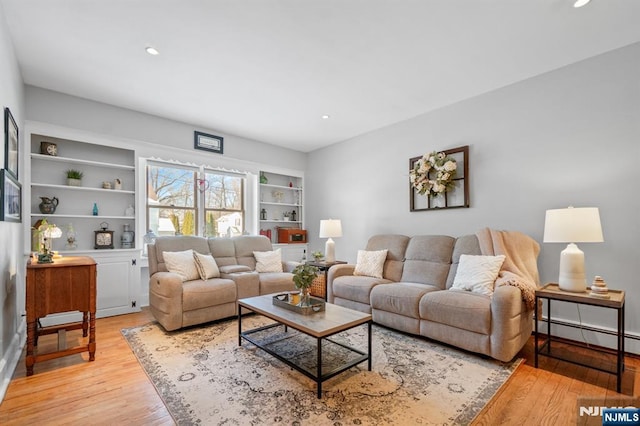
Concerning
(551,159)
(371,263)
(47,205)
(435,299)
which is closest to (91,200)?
(47,205)

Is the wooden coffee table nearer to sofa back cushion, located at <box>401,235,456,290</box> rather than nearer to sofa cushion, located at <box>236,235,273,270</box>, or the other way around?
sofa back cushion, located at <box>401,235,456,290</box>

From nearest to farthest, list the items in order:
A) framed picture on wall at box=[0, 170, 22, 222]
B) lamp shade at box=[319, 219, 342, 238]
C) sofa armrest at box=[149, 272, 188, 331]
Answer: framed picture on wall at box=[0, 170, 22, 222] < sofa armrest at box=[149, 272, 188, 331] < lamp shade at box=[319, 219, 342, 238]

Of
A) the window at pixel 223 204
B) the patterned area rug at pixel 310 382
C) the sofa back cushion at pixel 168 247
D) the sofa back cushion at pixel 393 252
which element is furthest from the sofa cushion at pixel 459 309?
the window at pixel 223 204

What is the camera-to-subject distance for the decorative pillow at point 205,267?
11.7 ft

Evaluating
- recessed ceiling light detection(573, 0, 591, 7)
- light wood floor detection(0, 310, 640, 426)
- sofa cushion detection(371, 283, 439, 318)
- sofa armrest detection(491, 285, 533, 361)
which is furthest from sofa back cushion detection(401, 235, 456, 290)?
recessed ceiling light detection(573, 0, 591, 7)

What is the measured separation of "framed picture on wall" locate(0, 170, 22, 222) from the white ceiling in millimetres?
1256

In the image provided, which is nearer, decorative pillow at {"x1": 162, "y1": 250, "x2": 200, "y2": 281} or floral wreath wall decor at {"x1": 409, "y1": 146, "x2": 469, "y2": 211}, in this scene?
decorative pillow at {"x1": 162, "y1": 250, "x2": 200, "y2": 281}

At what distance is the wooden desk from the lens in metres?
2.27

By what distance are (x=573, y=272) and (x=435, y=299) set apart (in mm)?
1069

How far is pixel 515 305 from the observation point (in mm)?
2377

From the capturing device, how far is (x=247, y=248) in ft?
14.6

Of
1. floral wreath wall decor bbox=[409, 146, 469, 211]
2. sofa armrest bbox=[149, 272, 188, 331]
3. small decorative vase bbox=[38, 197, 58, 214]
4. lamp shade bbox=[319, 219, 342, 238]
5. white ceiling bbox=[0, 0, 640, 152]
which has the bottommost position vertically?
sofa armrest bbox=[149, 272, 188, 331]

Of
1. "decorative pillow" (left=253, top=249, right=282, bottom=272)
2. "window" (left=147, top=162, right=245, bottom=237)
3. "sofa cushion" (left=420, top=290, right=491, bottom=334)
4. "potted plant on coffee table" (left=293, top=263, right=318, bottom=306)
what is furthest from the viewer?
"window" (left=147, top=162, right=245, bottom=237)

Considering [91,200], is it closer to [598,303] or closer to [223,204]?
[223,204]
